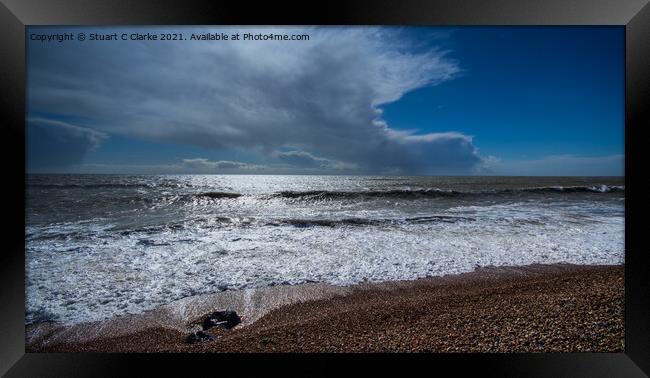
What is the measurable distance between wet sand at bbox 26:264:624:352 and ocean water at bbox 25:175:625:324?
197 millimetres

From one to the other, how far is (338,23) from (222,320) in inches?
91.1

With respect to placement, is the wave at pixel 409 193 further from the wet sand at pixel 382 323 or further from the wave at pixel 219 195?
the wet sand at pixel 382 323

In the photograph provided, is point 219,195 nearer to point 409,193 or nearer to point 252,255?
point 252,255

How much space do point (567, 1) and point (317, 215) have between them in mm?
4480

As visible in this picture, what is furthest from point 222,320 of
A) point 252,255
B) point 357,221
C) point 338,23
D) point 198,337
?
point 357,221

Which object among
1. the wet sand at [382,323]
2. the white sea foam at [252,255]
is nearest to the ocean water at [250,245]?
the white sea foam at [252,255]

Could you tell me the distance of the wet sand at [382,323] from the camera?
1.96 meters

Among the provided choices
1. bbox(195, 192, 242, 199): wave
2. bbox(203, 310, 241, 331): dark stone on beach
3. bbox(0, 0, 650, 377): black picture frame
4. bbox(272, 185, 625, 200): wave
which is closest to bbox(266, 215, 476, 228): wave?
bbox(203, 310, 241, 331): dark stone on beach

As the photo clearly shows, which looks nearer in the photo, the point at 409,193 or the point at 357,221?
the point at 357,221

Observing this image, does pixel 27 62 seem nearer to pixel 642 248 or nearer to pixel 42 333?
pixel 42 333

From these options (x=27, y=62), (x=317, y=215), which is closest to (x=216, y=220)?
(x=317, y=215)

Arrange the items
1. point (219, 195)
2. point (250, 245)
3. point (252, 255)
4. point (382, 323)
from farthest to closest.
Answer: point (219, 195)
point (250, 245)
point (252, 255)
point (382, 323)

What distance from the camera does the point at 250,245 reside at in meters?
3.44

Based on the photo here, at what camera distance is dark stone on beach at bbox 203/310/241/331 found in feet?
6.91
